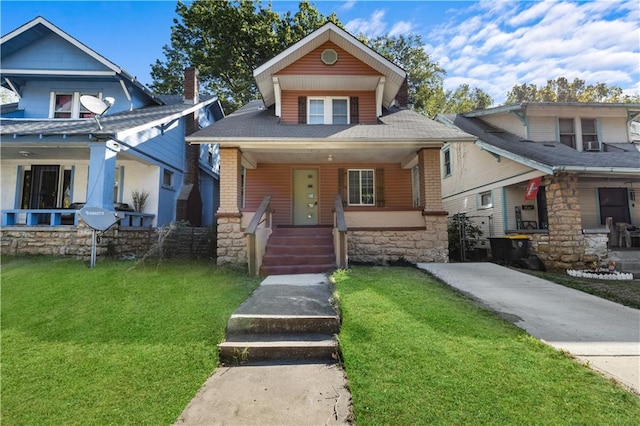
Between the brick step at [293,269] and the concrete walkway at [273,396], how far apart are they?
359cm

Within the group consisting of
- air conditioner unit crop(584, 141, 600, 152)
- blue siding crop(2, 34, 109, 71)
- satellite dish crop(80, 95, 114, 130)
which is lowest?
air conditioner unit crop(584, 141, 600, 152)

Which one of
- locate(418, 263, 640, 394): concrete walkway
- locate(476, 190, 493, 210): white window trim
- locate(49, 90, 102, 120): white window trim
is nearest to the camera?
locate(418, 263, 640, 394): concrete walkway

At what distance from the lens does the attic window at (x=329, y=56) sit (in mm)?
9336

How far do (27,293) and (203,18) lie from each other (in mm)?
19752

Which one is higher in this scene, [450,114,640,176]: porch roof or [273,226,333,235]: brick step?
[450,114,640,176]: porch roof

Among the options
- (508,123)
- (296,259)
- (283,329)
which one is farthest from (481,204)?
(283,329)

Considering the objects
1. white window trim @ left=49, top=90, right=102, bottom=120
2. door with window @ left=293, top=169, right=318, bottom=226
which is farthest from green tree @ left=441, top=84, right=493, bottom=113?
white window trim @ left=49, top=90, right=102, bottom=120

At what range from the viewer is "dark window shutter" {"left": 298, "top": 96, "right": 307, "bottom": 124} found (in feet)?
31.9

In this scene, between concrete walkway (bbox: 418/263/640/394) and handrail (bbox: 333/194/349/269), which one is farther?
handrail (bbox: 333/194/349/269)

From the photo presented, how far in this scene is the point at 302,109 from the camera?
9.80 metres

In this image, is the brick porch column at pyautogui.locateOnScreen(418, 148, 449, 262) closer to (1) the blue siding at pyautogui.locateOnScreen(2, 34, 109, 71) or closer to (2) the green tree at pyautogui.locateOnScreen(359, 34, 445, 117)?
(1) the blue siding at pyautogui.locateOnScreen(2, 34, 109, 71)

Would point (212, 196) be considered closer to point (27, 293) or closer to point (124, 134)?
point (124, 134)

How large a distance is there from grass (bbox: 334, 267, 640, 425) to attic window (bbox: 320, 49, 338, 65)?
8.26 m

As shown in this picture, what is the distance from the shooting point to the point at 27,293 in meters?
5.08
